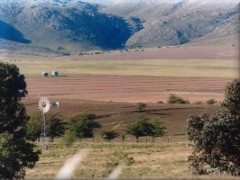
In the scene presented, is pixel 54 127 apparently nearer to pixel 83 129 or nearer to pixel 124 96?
pixel 83 129

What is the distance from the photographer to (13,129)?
3669 centimetres

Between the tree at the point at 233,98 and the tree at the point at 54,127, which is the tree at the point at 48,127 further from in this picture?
the tree at the point at 233,98

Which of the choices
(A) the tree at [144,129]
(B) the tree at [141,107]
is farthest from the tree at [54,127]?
(B) the tree at [141,107]

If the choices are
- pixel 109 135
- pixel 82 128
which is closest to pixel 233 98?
pixel 109 135

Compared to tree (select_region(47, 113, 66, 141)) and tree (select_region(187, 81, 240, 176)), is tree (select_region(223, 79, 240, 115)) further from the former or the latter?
tree (select_region(47, 113, 66, 141))

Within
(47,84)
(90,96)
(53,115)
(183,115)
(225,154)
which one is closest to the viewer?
(225,154)

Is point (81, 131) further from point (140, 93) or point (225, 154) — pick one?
point (140, 93)

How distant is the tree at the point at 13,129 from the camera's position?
28062 mm

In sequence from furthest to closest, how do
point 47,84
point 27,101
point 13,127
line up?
point 47,84 → point 27,101 → point 13,127

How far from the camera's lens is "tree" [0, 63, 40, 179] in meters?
28.1

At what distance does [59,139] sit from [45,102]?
10.1 meters

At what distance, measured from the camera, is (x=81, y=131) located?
60.0 meters

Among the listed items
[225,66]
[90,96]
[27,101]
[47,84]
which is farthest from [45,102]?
[225,66]

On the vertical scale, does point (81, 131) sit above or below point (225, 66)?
below
